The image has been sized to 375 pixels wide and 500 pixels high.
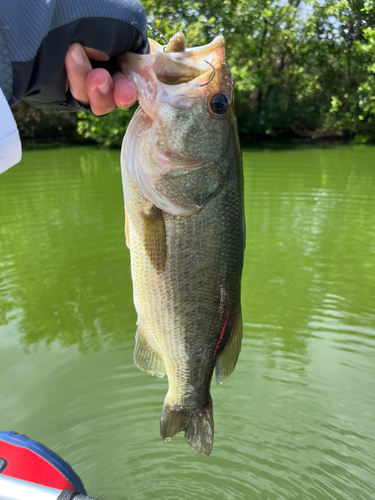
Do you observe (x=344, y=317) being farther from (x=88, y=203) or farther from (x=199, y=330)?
(x=88, y=203)

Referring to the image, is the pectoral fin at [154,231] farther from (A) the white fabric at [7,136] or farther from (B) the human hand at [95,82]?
(A) the white fabric at [7,136]

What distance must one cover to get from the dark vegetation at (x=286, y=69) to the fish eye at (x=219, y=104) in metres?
20.7

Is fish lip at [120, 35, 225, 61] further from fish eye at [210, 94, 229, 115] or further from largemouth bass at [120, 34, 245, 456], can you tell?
fish eye at [210, 94, 229, 115]

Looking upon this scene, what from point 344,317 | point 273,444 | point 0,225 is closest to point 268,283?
point 344,317

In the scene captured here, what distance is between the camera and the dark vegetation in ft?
74.6

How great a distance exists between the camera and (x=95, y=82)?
1708 millimetres

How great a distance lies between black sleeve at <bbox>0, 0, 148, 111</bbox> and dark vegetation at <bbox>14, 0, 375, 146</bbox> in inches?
814

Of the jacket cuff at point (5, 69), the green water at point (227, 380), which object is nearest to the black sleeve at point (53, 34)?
the jacket cuff at point (5, 69)

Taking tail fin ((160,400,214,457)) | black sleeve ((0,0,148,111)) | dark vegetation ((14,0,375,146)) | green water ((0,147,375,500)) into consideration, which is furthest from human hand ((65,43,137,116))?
dark vegetation ((14,0,375,146))

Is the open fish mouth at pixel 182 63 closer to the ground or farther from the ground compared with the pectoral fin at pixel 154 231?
farther from the ground

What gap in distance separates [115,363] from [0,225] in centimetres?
510

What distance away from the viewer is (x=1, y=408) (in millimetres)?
3863

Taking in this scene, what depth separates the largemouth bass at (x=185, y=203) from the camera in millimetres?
1724

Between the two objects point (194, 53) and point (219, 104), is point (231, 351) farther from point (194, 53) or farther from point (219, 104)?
point (194, 53)
